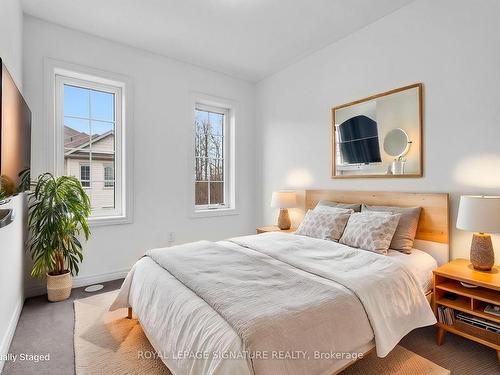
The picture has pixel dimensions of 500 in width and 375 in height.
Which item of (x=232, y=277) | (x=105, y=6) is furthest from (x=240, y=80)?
(x=232, y=277)

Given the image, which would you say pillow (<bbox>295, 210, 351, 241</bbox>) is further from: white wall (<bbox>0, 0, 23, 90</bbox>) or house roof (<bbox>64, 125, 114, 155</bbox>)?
white wall (<bbox>0, 0, 23, 90</bbox>)

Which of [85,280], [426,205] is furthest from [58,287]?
[426,205]

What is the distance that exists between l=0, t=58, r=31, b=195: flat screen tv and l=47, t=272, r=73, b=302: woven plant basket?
115cm

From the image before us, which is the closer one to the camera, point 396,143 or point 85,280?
point 396,143

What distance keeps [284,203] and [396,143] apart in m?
1.49

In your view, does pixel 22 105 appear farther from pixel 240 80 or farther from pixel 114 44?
pixel 240 80

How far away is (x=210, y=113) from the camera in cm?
426

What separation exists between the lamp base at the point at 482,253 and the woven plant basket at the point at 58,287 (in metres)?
3.51

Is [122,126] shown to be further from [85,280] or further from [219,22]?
[85,280]

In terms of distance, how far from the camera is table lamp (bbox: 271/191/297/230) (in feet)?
11.9

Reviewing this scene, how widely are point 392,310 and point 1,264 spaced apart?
8.07 ft

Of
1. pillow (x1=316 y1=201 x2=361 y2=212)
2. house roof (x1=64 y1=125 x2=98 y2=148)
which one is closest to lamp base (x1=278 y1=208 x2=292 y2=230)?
pillow (x1=316 y1=201 x2=361 y2=212)

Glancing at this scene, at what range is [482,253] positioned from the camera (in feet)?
6.42

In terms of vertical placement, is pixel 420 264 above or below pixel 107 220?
below
